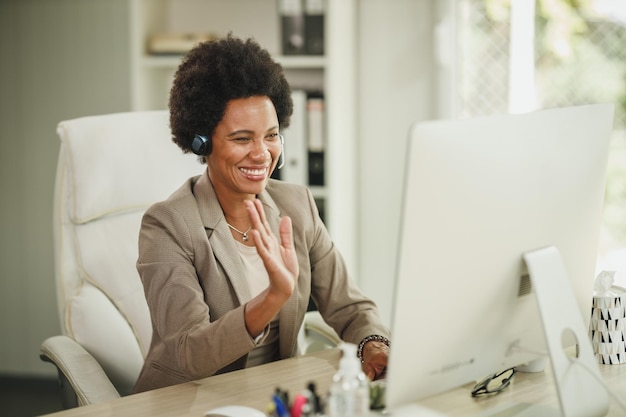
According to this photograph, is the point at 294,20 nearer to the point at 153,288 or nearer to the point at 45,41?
the point at 45,41

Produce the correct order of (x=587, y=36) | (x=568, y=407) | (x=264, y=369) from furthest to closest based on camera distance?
(x=587, y=36) → (x=264, y=369) → (x=568, y=407)

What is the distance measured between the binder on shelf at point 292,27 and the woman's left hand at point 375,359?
64.6 inches

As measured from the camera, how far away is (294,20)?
294 cm

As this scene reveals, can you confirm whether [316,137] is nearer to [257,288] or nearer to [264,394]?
[257,288]

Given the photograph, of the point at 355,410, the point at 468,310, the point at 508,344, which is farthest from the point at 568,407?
the point at 355,410

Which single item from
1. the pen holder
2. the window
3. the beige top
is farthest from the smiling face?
the window

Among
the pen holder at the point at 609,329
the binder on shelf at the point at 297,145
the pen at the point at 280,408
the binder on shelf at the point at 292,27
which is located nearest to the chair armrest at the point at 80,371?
the pen at the point at 280,408

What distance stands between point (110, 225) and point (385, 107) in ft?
4.89

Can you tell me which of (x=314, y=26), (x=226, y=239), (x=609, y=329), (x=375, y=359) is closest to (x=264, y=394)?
(x=375, y=359)

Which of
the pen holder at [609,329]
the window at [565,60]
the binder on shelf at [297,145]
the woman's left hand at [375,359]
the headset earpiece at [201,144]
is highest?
the window at [565,60]

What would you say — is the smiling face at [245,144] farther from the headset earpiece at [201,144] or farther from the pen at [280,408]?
the pen at [280,408]

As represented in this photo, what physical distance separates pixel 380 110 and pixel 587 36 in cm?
82

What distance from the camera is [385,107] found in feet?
10.4

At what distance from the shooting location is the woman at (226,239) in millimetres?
1498
